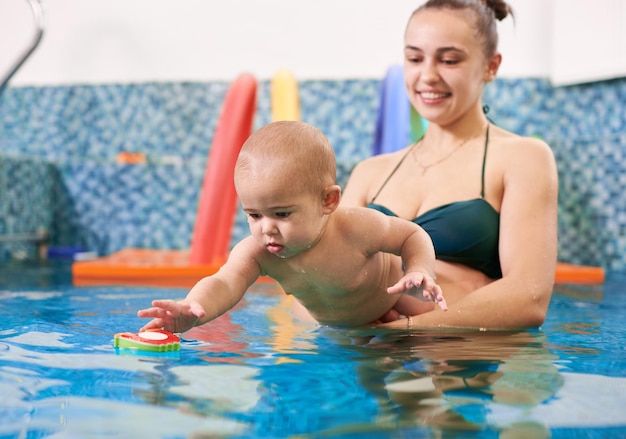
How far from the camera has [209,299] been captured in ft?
6.74

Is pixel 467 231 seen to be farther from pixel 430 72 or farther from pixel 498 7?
pixel 498 7

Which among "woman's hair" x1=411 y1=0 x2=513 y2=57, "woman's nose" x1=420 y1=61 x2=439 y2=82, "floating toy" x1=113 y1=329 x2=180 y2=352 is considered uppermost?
"woman's hair" x1=411 y1=0 x2=513 y2=57

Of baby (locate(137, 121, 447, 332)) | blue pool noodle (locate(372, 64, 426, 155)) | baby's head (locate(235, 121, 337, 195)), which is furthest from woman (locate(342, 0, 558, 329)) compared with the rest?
blue pool noodle (locate(372, 64, 426, 155))

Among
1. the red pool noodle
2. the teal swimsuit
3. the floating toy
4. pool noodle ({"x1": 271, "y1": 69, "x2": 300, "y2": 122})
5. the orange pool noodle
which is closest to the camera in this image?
the floating toy

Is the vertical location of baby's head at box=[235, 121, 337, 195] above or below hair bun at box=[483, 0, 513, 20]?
below

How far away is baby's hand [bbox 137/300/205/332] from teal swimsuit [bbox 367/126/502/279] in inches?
42.3

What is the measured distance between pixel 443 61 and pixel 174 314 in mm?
1454

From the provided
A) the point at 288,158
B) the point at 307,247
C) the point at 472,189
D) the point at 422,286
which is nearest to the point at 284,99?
the point at 472,189

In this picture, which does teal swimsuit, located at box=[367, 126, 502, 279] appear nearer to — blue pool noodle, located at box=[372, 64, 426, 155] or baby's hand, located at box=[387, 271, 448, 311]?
baby's hand, located at box=[387, 271, 448, 311]

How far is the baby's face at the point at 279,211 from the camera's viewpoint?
1982 millimetres

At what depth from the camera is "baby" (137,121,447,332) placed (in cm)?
199

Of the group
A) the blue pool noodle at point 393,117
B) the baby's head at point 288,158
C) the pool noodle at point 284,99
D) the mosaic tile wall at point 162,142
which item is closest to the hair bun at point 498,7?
the baby's head at point 288,158

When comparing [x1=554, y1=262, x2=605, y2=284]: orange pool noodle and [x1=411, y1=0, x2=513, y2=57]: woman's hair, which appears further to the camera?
[x1=554, y1=262, x2=605, y2=284]: orange pool noodle

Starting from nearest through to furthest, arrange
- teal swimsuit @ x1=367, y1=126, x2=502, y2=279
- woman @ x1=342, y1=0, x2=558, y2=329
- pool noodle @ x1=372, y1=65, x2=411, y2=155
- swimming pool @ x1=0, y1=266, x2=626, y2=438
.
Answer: swimming pool @ x1=0, y1=266, x2=626, y2=438 < woman @ x1=342, y1=0, x2=558, y2=329 < teal swimsuit @ x1=367, y1=126, x2=502, y2=279 < pool noodle @ x1=372, y1=65, x2=411, y2=155
